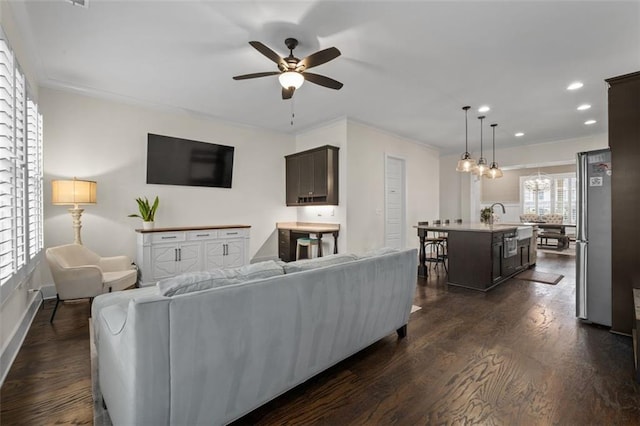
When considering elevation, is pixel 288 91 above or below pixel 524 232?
above

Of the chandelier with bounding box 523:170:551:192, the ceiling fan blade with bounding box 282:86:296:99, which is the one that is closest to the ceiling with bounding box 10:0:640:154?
the ceiling fan blade with bounding box 282:86:296:99

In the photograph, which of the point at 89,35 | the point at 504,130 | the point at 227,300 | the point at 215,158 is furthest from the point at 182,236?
the point at 504,130

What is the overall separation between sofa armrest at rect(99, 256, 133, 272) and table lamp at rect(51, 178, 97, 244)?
0.44 metres

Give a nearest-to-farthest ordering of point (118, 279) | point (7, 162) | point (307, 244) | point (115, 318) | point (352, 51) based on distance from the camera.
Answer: point (115, 318) → point (7, 162) → point (352, 51) → point (118, 279) → point (307, 244)

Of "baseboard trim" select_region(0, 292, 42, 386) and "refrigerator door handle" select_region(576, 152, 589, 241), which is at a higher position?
"refrigerator door handle" select_region(576, 152, 589, 241)

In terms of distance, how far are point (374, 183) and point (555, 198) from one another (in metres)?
8.28

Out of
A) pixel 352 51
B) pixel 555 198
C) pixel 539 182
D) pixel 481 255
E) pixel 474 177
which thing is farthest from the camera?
pixel 555 198

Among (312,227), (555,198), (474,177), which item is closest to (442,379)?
(312,227)

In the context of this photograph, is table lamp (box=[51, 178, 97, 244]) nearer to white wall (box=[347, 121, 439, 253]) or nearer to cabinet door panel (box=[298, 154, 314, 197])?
cabinet door panel (box=[298, 154, 314, 197])

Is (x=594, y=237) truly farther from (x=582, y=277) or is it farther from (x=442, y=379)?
(x=442, y=379)

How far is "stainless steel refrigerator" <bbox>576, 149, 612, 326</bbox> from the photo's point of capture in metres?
2.81

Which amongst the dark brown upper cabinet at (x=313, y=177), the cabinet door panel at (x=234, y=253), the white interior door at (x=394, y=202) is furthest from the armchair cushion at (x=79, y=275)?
the white interior door at (x=394, y=202)

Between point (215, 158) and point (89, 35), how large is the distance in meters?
2.69

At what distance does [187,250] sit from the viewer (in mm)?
4457
